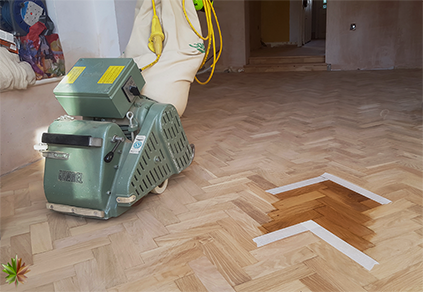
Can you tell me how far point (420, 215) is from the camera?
62.8 inches

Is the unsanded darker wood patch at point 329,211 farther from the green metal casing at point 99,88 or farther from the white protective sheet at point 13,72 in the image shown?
the white protective sheet at point 13,72

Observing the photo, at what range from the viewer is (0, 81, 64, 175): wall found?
2.33m

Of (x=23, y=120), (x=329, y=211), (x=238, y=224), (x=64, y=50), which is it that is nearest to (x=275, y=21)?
(x=64, y=50)

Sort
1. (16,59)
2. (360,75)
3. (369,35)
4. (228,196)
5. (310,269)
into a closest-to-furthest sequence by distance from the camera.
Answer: (310,269) → (228,196) → (16,59) → (360,75) → (369,35)

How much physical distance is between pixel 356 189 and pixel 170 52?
1316mm

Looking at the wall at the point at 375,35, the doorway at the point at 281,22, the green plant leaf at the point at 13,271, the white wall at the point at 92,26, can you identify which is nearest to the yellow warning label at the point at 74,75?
the white wall at the point at 92,26

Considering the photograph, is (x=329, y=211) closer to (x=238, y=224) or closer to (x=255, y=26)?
(x=238, y=224)

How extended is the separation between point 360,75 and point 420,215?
4.70 meters

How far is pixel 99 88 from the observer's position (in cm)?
165

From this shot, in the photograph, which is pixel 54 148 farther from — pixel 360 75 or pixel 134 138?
pixel 360 75

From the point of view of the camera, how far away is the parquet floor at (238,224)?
1.27 m

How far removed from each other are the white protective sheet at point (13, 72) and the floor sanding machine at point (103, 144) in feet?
2.35

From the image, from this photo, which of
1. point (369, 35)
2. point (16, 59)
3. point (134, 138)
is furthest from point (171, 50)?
point (369, 35)

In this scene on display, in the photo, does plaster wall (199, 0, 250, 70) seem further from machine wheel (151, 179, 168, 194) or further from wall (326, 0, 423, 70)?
machine wheel (151, 179, 168, 194)
